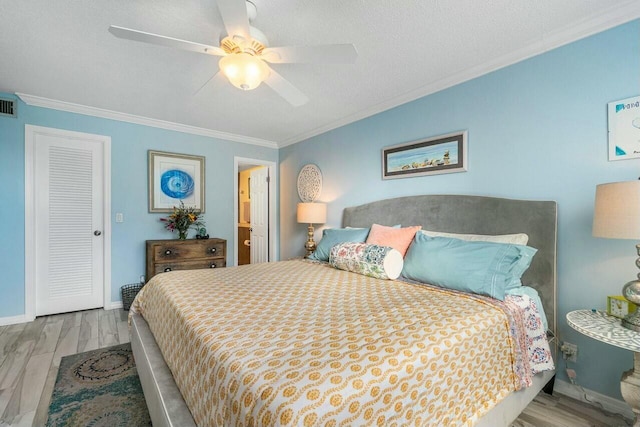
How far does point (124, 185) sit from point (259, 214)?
2048mm

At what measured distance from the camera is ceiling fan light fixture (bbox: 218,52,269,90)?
5.65 feet

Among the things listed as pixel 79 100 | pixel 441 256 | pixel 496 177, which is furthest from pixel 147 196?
pixel 496 177

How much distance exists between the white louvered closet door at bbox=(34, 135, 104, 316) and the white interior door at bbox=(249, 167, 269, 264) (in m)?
2.20

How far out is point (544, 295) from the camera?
1.93 metres

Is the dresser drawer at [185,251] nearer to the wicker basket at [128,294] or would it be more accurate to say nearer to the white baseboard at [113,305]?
the wicker basket at [128,294]

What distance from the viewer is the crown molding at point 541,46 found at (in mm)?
1691

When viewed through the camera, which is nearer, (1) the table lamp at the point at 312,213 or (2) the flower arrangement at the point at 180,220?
(1) the table lamp at the point at 312,213

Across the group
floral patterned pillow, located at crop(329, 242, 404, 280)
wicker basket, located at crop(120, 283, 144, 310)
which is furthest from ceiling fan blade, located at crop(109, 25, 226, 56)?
wicker basket, located at crop(120, 283, 144, 310)

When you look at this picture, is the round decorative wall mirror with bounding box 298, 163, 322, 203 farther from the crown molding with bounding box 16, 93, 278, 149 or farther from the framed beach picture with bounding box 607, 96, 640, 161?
the framed beach picture with bounding box 607, 96, 640, 161

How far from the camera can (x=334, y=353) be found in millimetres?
965

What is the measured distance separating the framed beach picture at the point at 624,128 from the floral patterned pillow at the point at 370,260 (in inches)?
56.0

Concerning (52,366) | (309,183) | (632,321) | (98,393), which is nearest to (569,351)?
(632,321)

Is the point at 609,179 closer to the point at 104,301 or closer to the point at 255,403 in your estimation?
the point at 255,403

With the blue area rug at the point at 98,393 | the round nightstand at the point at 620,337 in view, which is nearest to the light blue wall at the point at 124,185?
the blue area rug at the point at 98,393
